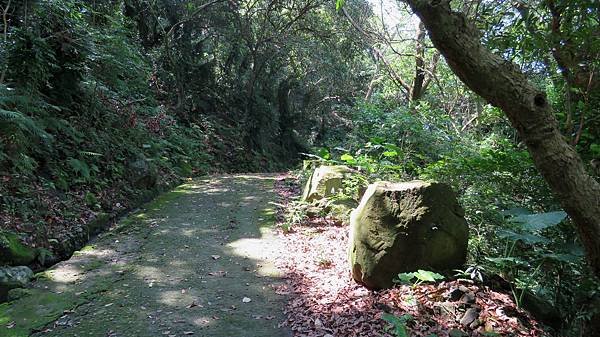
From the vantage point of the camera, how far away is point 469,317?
3812 mm

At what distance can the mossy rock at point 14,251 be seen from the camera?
16.0 ft

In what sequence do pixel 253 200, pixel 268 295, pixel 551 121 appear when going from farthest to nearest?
pixel 253 200 < pixel 268 295 < pixel 551 121

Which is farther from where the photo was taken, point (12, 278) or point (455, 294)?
point (12, 278)

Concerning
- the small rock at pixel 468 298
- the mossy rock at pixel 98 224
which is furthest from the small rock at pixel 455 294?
the mossy rock at pixel 98 224

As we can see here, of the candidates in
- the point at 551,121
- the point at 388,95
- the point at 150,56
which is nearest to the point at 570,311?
the point at 551,121

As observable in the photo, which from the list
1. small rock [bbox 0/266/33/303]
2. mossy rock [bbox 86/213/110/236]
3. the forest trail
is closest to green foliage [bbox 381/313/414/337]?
the forest trail

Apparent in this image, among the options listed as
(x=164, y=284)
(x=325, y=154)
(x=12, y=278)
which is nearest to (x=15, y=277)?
(x=12, y=278)

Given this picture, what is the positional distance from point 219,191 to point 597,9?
8514 millimetres

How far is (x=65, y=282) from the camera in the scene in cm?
495

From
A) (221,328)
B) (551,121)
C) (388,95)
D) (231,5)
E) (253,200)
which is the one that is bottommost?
(221,328)

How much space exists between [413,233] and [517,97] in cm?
183

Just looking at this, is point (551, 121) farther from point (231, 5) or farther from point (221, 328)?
point (231, 5)

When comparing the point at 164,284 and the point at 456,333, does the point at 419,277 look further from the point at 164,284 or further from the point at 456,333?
the point at 164,284

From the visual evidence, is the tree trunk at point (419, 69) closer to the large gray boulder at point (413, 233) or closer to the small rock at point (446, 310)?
the large gray boulder at point (413, 233)
